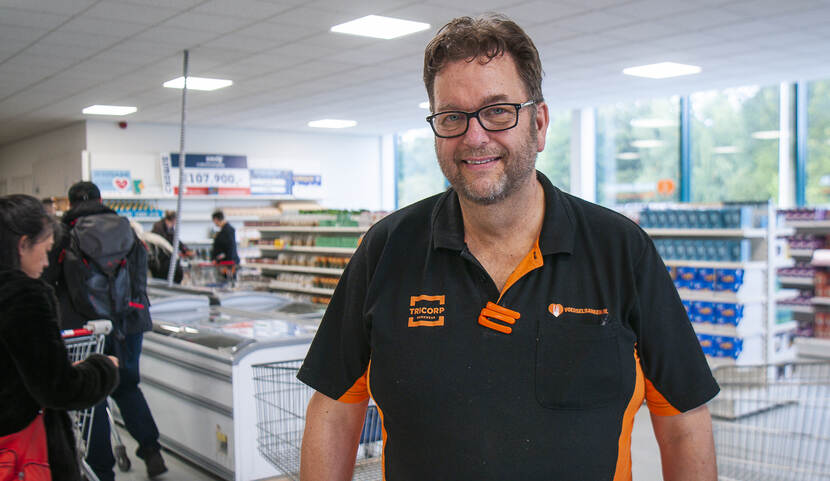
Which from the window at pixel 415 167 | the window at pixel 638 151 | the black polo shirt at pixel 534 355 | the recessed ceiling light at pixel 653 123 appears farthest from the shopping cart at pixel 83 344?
the window at pixel 415 167

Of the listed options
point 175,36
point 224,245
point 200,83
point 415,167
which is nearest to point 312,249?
point 224,245

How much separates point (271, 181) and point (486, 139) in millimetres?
13712

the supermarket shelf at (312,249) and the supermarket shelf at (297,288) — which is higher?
the supermarket shelf at (312,249)

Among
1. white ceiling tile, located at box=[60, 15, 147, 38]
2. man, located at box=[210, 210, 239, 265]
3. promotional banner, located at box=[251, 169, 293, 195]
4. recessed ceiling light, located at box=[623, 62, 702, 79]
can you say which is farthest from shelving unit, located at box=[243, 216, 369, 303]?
recessed ceiling light, located at box=[623, 62, 702, 79]

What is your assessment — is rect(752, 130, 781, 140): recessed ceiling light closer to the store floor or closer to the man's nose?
the store floor

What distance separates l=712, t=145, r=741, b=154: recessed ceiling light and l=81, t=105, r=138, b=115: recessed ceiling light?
8.97 metres

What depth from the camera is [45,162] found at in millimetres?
14398

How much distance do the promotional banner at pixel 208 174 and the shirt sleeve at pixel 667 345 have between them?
42.1ft

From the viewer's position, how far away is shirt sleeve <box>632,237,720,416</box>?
4.60 ft

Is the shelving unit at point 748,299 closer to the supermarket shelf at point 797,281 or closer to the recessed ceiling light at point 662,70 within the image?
the supermarket shelf at point 797,281

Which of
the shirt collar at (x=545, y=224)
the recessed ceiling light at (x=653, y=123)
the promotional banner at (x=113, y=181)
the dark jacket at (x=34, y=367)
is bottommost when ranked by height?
the dark jacket at (x=34, y=367)

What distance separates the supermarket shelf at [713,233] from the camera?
6.23 metres

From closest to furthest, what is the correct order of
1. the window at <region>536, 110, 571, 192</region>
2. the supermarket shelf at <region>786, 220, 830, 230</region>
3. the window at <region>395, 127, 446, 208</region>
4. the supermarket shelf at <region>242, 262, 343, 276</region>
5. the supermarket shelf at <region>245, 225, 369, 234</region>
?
the supermarket shelf at <region>786, 220, 830, 230</region>, the supermarket shelf at <region>245, 225, 369, 234</region>, the supermarket shelf at <region>242, 262, 343, 276</region>, the window at <region>536, 110, 571, 192</region>, the window at <region>395, 127, 446, 208</region>

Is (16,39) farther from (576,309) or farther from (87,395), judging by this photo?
(576,309)
